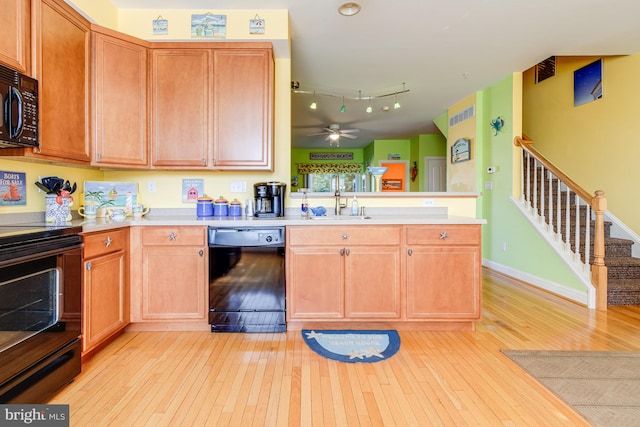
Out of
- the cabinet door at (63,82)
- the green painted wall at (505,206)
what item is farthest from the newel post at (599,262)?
the cabinet door at (63,82)

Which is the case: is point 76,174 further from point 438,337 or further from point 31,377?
point 438,337

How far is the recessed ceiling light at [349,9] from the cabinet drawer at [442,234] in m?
1.86

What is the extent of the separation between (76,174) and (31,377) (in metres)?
1.63

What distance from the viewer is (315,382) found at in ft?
5.78

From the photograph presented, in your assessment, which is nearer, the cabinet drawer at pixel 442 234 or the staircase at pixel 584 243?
the cabinet drawer at pixel 442 234

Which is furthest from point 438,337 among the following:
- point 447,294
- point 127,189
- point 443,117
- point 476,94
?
point 443,117

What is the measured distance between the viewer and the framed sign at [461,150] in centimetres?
500

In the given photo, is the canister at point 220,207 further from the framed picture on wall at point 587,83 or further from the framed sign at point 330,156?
the framed sign at point 330,156

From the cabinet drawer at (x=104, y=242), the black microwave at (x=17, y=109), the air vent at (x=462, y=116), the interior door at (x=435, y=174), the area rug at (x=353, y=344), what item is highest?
the air vent at (x=462, y=116)

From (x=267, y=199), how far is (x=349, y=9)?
1725 millimetres

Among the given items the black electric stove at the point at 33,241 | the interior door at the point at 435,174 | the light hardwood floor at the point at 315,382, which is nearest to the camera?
the black electric stove at the point at 33,241

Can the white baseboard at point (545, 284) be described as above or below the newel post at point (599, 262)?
below

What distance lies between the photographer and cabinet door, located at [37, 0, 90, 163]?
1.89 m

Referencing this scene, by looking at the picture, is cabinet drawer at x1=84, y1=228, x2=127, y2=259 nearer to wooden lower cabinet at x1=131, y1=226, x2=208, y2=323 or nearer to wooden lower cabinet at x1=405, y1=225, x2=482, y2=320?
wooden lower cabinet at x1=131, y1=226, x2=208, y2=323
